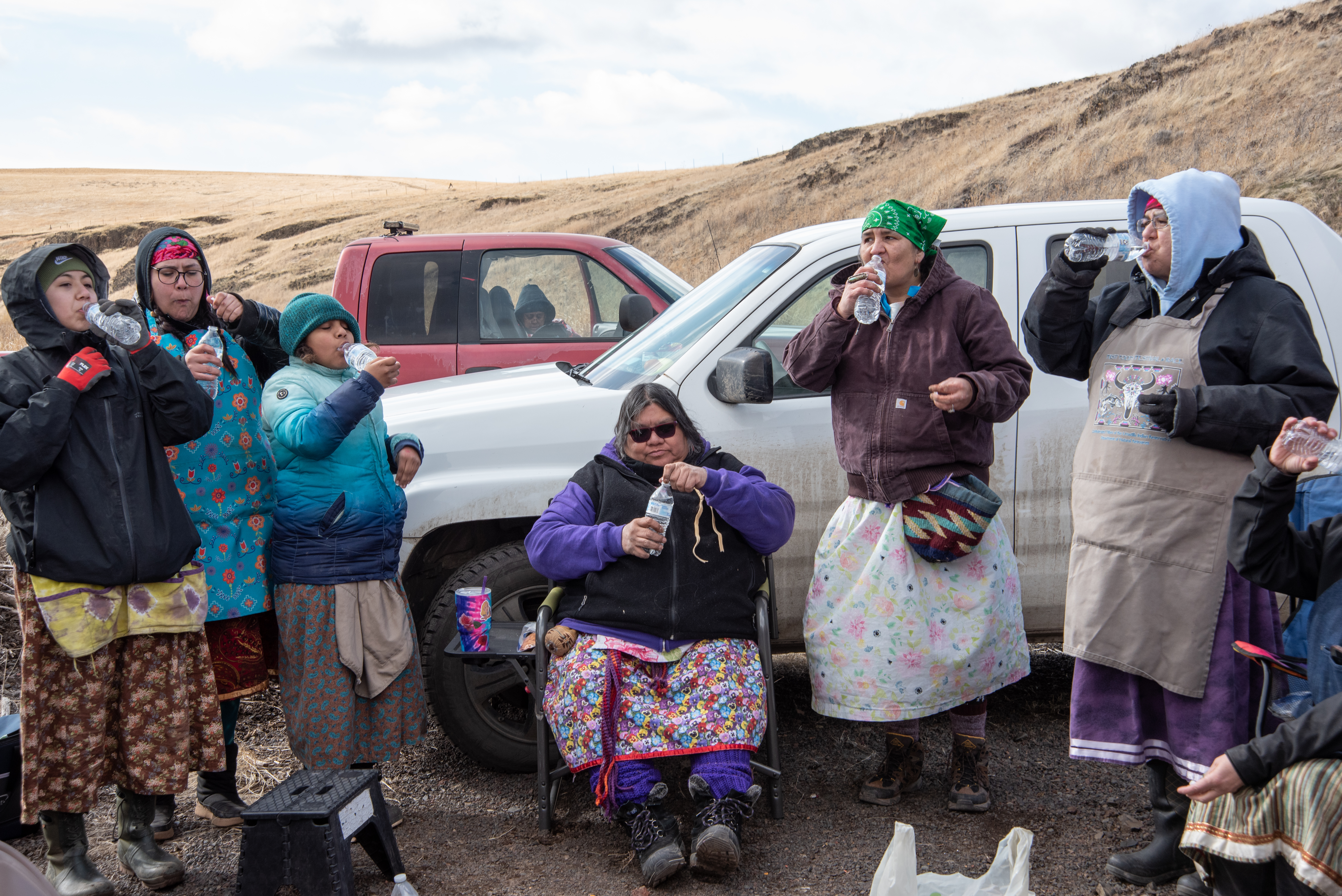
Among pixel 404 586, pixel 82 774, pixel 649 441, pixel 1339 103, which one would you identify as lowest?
pixel 82 774

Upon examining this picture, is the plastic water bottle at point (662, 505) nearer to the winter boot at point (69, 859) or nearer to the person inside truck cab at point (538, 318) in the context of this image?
the winter boot at point (69, 859)

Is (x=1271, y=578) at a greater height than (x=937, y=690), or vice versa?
(x=1271, y=578)

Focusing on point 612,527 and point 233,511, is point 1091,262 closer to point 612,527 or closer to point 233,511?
point 612,527

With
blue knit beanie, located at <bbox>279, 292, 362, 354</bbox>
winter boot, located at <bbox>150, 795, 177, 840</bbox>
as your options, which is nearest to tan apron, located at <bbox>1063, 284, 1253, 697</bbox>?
blue knit beanie, located at <bbox>279, 292, 362, 354</bbox>

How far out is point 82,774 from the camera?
10.1ft

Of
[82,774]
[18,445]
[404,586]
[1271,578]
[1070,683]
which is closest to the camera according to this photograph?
[1271,578]

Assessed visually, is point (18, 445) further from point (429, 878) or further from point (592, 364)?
point (592, 364)

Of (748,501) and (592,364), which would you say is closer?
(748,501)

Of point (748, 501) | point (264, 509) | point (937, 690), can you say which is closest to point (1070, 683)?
point (937, 690)

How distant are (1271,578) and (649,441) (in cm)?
188

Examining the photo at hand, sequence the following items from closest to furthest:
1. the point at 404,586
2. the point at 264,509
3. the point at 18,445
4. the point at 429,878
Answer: the point at 18,445 → the point at 429,878 → the point at 264,509 → the point at 404,586

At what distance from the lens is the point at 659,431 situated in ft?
11.7

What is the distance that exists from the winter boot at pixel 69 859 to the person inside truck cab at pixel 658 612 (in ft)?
4.72

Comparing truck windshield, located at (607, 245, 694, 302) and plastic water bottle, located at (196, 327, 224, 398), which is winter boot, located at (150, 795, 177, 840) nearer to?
plastic water bottle, located at (196, 327, 224, 398)
